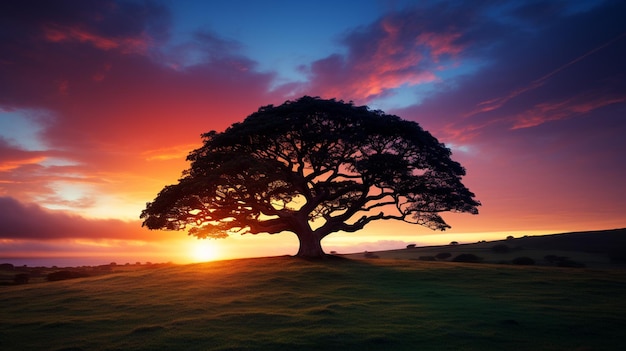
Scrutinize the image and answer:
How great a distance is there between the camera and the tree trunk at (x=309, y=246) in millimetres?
42688

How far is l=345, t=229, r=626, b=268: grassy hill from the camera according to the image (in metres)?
51.6

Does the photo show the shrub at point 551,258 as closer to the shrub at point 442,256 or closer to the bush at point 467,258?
the bush at point 467,258

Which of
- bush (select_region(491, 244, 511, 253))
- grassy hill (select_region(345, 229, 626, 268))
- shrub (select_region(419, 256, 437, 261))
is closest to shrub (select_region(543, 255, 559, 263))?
grassy hill (select_region(345, 229, 626, 268))

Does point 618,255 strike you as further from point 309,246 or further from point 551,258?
point 309,246

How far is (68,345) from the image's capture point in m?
16.3

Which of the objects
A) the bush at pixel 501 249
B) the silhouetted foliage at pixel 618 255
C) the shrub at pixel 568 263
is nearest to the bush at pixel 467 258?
the bush at pixel 501 249

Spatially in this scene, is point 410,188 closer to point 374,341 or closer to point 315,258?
point 315,258

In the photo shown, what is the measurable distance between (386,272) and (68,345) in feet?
77.6

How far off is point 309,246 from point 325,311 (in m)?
22.9

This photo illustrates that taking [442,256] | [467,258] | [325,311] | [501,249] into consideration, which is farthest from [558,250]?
[325,311]

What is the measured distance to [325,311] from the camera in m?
20.1

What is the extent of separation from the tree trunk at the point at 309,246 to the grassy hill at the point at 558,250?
13060 mm

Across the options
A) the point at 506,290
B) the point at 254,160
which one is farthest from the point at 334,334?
the point at 254,160

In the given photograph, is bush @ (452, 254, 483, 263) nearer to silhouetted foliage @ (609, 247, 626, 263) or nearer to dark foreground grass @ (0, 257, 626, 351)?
silhouetted foliage @ (609, 247, 626, 263)
